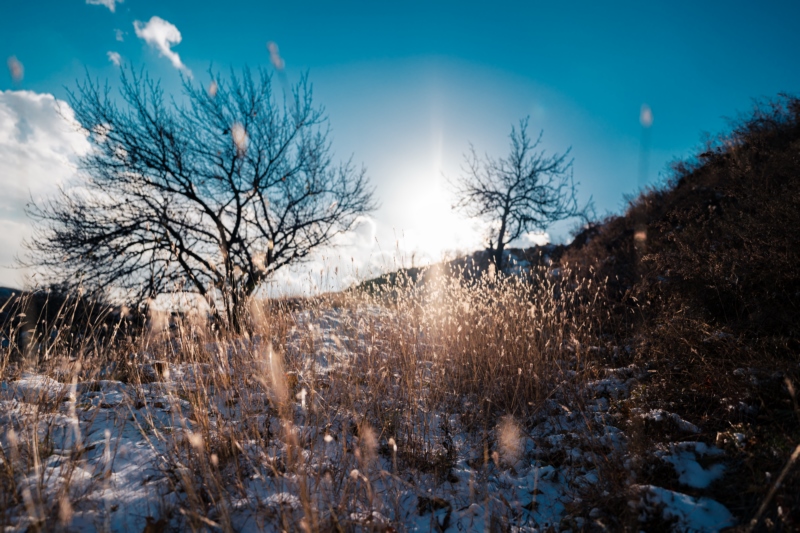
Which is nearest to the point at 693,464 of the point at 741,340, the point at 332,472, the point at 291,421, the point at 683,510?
the point at 683,510

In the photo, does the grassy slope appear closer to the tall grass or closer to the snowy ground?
the snowy ground

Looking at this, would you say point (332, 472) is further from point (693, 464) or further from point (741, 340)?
point (741, 340)

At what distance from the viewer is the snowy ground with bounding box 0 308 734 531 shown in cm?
173

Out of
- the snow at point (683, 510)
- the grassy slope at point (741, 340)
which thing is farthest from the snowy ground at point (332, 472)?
the grassy slope at point (741, 340)

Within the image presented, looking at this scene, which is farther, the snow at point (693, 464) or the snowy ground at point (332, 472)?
the snow at point (693, 464)

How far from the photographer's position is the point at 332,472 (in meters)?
2.21

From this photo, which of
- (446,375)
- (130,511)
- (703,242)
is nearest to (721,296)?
(703,242)

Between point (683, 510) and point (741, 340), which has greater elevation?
point (741, 340)

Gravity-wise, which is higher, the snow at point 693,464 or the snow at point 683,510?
the snow at point 693,464

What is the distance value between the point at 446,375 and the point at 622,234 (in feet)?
21.2

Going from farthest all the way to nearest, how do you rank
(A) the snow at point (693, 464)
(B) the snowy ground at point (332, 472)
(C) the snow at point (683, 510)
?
(A) the snow at point (693, 464) < (B) the snowy ground at point (332, 472) < (C) the snow at point (683, 510)

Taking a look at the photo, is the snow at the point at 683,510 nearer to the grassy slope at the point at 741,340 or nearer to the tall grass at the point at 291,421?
the grassy slope at the point at 741,340

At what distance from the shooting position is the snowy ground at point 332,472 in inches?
68.1

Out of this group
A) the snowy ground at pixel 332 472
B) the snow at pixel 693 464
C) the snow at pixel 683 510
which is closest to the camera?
the snow at pixel 683 510
